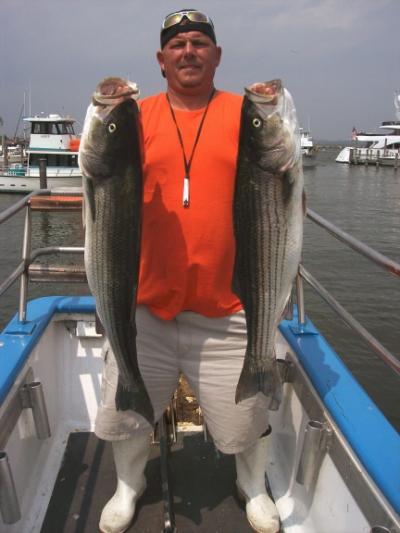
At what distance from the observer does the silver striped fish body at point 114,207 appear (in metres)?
1.84

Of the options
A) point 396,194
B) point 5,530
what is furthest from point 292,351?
point 396,194

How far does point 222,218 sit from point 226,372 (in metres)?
0.86

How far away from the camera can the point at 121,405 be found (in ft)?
7.75

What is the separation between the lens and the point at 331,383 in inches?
105

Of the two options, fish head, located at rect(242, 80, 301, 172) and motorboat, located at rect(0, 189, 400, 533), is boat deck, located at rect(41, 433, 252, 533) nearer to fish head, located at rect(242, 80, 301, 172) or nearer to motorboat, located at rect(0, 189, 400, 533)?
motorboat, located at rect(0, 189, 400, 533)

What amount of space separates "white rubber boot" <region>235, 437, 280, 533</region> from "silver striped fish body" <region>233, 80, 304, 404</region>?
613 millimetres

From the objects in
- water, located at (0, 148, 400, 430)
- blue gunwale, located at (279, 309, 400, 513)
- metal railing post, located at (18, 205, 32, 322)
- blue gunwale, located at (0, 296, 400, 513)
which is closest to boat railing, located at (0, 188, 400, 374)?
metal railing post, located at (18, 205, 32, 322)

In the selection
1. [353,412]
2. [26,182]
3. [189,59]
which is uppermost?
[189,59]

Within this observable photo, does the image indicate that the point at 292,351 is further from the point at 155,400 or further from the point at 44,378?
the point at 44,378

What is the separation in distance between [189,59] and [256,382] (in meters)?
1.60

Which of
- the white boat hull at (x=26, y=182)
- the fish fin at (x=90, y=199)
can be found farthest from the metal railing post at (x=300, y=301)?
the white boat hull at (x=26, y=182)

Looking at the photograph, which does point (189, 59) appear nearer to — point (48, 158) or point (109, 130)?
point (109, 130)

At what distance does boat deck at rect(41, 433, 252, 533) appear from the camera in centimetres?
285

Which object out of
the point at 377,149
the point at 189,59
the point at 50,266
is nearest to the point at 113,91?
the point at 189,59
